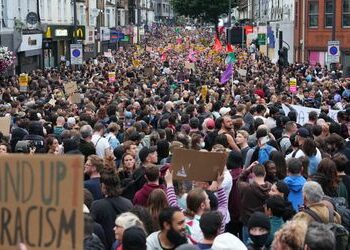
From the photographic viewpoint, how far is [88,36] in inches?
2206

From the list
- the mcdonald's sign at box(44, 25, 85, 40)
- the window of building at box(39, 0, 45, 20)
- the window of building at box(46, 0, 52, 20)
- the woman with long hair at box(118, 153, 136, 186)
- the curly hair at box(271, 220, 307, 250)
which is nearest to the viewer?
the curly hair at box(271, 220, 307, 250)

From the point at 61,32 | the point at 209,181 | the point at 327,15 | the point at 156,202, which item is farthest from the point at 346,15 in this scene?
the point at 156,202

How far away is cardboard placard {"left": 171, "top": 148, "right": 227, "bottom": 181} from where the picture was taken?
341 inches

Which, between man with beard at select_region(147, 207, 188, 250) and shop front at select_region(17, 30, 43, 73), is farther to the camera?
shop front at select_region(17, 30, 43, 73)

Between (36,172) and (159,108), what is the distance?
13.0 metres

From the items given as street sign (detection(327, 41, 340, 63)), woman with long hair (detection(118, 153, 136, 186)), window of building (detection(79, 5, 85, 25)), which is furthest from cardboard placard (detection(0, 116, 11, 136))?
window of building (detection(79, 5, 85, 25))

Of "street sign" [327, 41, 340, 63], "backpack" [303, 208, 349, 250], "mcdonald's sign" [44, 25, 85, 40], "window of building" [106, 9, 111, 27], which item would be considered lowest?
"backpack" [303, 208, 349, 250]

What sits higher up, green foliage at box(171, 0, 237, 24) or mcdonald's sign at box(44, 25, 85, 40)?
green foliage at box(171, 0, 237, 24)

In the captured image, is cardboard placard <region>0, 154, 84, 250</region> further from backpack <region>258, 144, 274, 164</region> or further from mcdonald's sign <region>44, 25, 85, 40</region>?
mcdonald's sign <region>44, 25, 85, 40</region>

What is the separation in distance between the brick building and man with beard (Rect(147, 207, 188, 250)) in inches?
1540

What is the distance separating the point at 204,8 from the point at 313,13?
4422 cm

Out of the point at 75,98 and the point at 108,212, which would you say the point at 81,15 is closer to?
the point at 75,98

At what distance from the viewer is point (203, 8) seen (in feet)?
298

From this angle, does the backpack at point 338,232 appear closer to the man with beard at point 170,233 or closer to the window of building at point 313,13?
the man with beard at point 170,233
